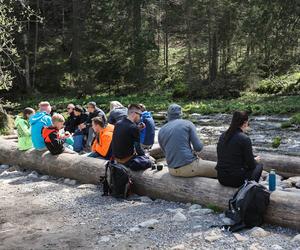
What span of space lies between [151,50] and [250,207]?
96.2ft

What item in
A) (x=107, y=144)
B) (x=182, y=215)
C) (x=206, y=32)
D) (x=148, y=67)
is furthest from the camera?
(x=148, y=67)

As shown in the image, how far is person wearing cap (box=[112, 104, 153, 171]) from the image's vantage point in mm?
8742

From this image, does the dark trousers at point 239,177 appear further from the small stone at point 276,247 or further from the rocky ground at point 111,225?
the small stone at point 276,247

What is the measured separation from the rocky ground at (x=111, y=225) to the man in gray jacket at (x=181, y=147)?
63 cm

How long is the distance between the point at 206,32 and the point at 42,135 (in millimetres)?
21852

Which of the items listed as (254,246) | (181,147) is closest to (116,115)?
(181,147)

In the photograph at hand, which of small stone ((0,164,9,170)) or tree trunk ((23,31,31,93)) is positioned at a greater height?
tree trunk ((23,31,31,93))

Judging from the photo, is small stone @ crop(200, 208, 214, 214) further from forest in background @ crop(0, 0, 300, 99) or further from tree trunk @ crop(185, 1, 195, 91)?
tree trunk @ crop(185, 1, 195, 91)

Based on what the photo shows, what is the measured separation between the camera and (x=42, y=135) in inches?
443

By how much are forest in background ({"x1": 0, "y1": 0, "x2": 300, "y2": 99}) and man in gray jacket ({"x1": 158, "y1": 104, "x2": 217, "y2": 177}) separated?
58.4ft

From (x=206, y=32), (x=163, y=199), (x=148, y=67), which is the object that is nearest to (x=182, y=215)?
(x=163, y=199)

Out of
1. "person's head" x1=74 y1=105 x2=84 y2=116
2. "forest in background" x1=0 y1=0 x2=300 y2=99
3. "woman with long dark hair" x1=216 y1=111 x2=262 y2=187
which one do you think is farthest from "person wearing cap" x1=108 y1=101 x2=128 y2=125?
"forest in background" x1=0 y1=0 x2=300 y2=99

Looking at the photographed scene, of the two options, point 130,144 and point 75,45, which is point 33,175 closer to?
point 130,144

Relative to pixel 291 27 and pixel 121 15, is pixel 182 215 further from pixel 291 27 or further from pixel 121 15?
pixel 121 15
